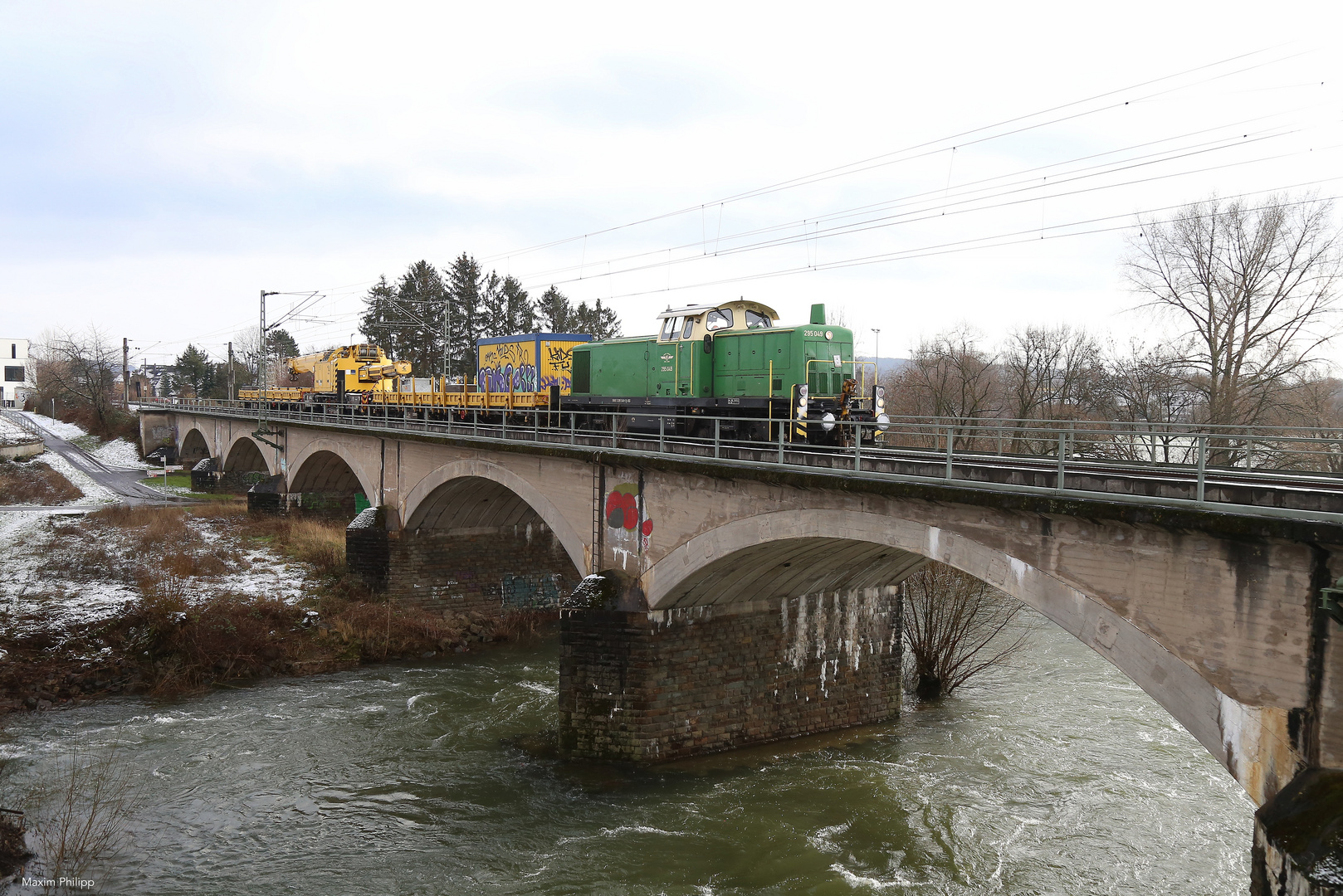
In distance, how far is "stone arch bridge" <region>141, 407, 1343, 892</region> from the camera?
807cm

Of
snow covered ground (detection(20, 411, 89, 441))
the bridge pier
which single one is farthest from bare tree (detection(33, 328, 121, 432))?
the bridge pier

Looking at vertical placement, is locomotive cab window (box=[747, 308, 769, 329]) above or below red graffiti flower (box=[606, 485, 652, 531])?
above

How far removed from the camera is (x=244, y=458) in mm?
52750

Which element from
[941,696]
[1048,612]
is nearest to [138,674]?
[941,696]

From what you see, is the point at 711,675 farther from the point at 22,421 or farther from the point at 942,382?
Answer: the point at 22,421

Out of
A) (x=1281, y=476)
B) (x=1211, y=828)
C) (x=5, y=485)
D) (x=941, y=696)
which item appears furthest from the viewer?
(x=5, y=485)

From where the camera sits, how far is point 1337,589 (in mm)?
7258

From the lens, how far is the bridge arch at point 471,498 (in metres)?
23.1

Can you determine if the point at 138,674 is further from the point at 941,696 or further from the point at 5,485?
the point at 5,485

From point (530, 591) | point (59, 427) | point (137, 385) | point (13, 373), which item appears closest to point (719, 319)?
point (530, 591)

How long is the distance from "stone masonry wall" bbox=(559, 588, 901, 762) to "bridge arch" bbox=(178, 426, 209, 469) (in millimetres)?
56506

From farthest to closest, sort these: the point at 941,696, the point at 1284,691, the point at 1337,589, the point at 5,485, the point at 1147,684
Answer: the point at 5,485 → the point at 941,696 → the point at 1147,684 → the point at 1284,691 → the point at 1337,589

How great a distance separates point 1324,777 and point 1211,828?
806 centimetres

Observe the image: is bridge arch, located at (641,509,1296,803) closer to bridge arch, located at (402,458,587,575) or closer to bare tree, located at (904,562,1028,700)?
bare tree, located at (904,562,1028,700)
